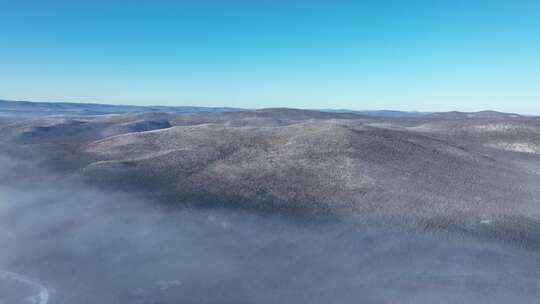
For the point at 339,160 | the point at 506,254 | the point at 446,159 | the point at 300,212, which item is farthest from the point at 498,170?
the point at 300,212

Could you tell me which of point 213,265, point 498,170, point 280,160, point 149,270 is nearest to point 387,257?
point 213,265

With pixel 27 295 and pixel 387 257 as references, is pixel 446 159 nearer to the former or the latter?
pixel 387 257

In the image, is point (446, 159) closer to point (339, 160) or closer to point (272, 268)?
point (339, 160)

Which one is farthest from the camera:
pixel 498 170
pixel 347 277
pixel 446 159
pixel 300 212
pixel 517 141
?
pixel 517 141

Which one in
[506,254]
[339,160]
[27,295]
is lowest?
[27,295]

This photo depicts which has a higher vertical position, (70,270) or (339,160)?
(339,160)

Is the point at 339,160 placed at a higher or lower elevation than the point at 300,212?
higher

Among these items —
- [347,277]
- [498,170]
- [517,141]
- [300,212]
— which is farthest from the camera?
[517,141]

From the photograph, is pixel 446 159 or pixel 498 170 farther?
pixel 446 159

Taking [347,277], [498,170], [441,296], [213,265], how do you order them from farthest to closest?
[498,170] < [213,265] < [347,277] < [441,296]
